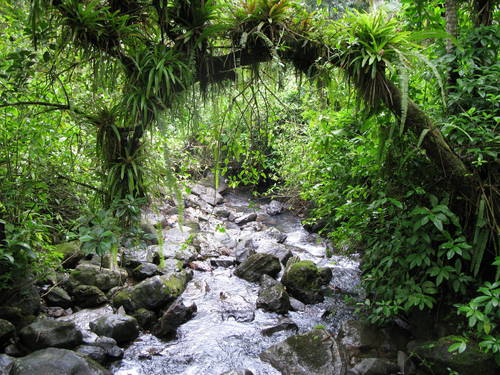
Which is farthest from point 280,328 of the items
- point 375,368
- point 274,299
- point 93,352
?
point 93,352

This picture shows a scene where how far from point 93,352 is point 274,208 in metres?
7.92

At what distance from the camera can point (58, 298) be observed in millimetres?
4758

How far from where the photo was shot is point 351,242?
14.9ft

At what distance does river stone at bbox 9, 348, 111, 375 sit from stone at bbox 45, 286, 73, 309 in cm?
163

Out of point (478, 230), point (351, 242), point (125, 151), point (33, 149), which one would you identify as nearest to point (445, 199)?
point (478, 230)

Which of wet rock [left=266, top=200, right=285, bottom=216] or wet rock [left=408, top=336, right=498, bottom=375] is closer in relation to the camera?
wet rock [left=408, top=336, right=498, bottom=375]

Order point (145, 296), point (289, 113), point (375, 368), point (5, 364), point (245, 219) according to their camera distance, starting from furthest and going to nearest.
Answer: point (245, 219), point (145, 296), point (375, 368), point (5, 364), point (289, 113)

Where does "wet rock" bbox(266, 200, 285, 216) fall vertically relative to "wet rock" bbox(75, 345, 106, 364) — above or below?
below

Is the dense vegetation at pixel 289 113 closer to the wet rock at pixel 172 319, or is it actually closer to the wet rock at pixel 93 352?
the wet rock at pixel 93 352

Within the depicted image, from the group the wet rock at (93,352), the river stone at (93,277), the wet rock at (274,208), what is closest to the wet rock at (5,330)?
the wet rock at (93,352)

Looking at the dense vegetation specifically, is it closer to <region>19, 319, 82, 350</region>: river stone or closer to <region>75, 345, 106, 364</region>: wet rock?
→ <region>19, 319, 82, 350</region>: river stone

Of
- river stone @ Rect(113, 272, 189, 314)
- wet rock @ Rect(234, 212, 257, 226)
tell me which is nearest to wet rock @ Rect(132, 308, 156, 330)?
river stone @ Rect(113, 272, 189, 314)

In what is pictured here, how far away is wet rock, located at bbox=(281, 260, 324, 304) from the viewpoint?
546 centimetres

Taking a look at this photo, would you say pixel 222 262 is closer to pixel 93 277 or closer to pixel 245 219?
pixel 93 277
